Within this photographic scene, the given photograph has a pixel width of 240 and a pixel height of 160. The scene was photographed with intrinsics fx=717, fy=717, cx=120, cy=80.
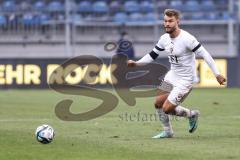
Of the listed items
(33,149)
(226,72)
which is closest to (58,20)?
(226,72)

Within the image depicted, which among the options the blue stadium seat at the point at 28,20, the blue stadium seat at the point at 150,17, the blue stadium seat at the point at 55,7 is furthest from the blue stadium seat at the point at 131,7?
the blue stadium seat at the point at 28,20

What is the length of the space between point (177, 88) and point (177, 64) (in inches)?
16.8

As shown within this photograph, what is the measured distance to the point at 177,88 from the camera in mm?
12562

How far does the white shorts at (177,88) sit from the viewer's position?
12438mm

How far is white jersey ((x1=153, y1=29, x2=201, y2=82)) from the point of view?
40.6ft

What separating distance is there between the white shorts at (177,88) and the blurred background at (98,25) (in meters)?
18.3

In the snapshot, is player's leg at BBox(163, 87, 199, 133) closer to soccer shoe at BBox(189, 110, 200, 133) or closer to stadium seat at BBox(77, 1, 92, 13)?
soccer shoe at BBox(189, 110, 200, 133)

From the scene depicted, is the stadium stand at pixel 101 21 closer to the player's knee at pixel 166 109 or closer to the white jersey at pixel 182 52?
the white jersey at pixel 182 52

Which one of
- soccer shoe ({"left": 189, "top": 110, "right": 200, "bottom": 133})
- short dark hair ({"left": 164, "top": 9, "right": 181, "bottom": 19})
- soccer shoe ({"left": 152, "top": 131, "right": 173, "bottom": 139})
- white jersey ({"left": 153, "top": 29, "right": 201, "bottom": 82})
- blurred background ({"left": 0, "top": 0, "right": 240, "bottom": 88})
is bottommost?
blurred background ({"left": 0, "top": 0, "right": 240, "bottom": 88})

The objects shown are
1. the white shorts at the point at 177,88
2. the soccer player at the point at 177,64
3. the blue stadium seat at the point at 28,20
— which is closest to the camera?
the soccer player at the point at 177,64

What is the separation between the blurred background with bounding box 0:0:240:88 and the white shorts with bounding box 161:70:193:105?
1825 centimetres

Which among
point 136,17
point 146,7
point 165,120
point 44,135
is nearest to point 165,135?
point 165,120

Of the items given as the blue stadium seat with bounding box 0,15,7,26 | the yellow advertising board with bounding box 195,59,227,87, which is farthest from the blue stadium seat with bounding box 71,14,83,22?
the yellow advertising board with bounding box 195,59,227,87

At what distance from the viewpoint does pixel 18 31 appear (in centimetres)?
3388
